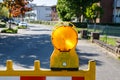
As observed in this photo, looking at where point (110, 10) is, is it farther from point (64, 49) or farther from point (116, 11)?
point (64, 49)

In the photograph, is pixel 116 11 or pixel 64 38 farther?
pixel 116 11

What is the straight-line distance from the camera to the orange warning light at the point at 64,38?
2590 mm

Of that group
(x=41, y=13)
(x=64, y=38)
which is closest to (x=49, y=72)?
(x=64, y=38)

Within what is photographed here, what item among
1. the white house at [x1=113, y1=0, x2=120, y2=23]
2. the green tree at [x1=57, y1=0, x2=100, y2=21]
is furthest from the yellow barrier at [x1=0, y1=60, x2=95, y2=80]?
the white house at [x1=113, y1=0, x2=120, y2=23]

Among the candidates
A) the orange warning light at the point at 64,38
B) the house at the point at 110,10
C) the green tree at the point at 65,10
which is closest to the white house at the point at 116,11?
the house at the point at 110,10

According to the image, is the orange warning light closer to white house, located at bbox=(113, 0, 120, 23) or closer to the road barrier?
the road barrier

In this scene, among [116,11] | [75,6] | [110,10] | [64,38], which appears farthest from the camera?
[110,10]

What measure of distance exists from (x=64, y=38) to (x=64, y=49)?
3.4 inches

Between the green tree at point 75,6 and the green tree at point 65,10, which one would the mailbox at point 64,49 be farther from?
the green tree at point 65,10

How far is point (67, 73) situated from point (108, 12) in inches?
2333

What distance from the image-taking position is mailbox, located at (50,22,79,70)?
2.58 meters

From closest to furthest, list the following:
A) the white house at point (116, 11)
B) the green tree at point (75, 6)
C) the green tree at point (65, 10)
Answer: the green tree at point (75, 6)
the green tree at point (65, 10)
the white house at point (116, 11)

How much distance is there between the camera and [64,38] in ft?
8.46

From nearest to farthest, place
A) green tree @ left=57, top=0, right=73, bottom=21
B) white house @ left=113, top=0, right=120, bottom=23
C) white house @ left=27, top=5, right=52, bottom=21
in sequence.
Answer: green tree @ left=57, top=0, right=73, bottom=21
white house @ left=113, top=0, right=120, bottom=23
white house @ left=27, top=5, right=52, bottom=21
